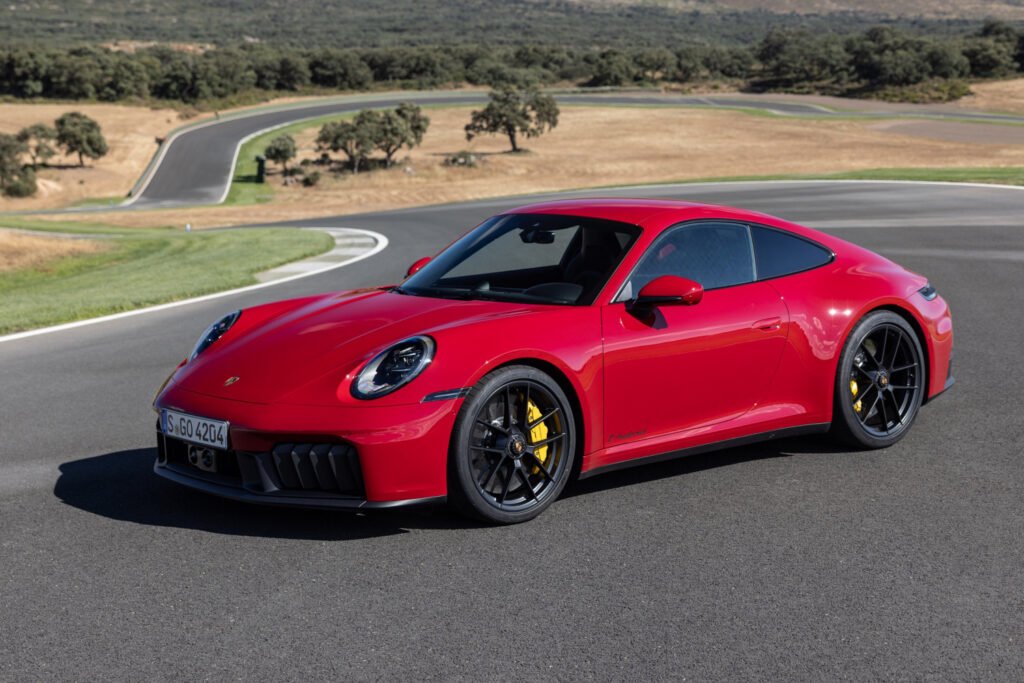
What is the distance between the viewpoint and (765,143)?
2660 inches

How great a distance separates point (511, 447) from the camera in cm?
532

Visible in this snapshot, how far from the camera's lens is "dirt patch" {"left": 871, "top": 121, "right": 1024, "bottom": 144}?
60.8 metres

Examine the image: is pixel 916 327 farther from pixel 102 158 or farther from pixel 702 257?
pixel 102 158

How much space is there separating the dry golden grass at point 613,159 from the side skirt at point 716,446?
38.3m

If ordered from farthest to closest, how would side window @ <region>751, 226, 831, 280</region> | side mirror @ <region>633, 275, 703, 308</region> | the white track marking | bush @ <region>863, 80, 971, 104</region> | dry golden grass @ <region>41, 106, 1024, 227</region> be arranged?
1. bush @ <region>863, 80, 971, 104</region>
2. dry golden grass @ <region>41, 106, 1024, 227</region>
3. the white track marking
4. side window @ <region>751, 226, 831, 280</region>
5. side mirror @ <region>633, 275, 703, 308</region>

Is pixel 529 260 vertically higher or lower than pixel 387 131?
higher

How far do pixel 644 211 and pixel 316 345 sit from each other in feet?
6.23

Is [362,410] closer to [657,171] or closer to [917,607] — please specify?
[917,607]

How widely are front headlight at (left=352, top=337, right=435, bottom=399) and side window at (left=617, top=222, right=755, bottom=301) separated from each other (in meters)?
1.17

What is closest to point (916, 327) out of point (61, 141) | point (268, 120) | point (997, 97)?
point (61, 141)

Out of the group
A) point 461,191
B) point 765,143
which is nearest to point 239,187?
point 461,191

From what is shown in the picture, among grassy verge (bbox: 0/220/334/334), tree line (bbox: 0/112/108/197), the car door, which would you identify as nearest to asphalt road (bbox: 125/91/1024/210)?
tree line (bbox: 0/112/108/197)

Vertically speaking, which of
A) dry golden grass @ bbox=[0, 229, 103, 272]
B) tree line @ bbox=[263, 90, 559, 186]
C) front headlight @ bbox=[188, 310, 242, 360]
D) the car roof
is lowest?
tree line @ bbox=[263, 90, 559, 186]

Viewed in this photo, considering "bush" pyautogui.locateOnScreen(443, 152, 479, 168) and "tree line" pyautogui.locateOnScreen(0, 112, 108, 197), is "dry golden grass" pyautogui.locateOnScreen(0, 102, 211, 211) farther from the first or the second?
"bush" pyautogui.locateOnScreen(443, 152, 479, 168)
